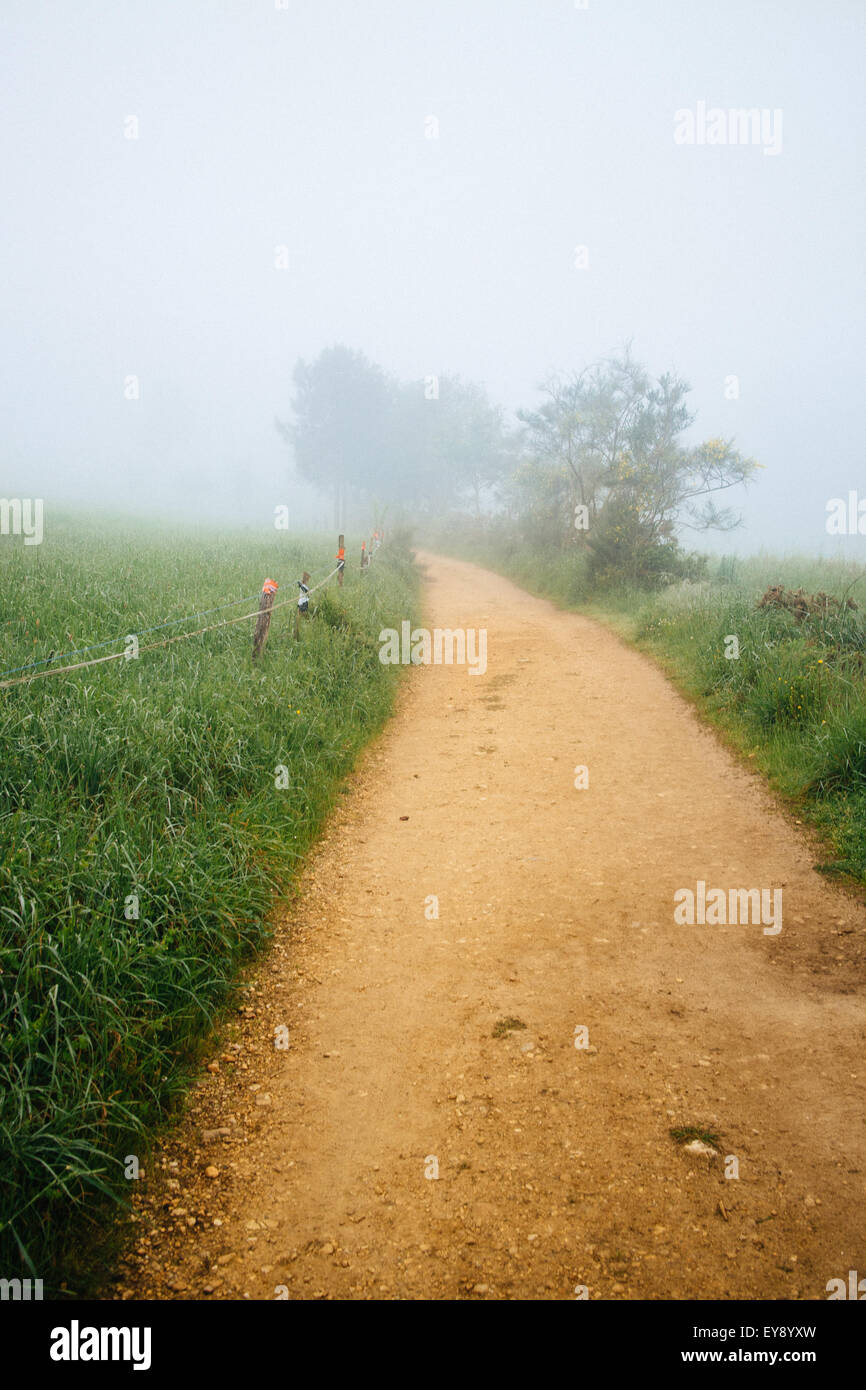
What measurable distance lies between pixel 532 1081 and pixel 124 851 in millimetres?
2468

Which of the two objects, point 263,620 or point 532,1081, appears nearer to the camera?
point 532,1081

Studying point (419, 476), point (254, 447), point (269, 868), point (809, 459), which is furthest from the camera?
point (254, 447)

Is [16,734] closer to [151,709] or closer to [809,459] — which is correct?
[151,709]

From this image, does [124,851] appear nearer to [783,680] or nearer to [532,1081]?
[532,1081]

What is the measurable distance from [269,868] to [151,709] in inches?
71.3

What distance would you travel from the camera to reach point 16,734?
15.8 ft

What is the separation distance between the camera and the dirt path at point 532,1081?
235 centimetres

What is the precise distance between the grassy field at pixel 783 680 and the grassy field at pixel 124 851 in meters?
4.16

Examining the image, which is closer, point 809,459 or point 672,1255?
point 672,1255

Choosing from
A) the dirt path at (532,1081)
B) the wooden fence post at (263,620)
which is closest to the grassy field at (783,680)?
the dirt path at (532,1081)

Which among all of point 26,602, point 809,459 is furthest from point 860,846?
point 809,459

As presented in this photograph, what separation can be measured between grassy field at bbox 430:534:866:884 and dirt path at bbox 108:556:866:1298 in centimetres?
41

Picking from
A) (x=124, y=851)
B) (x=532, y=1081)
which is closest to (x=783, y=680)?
(x=532, y=1081)

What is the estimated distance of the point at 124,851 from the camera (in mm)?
3795
